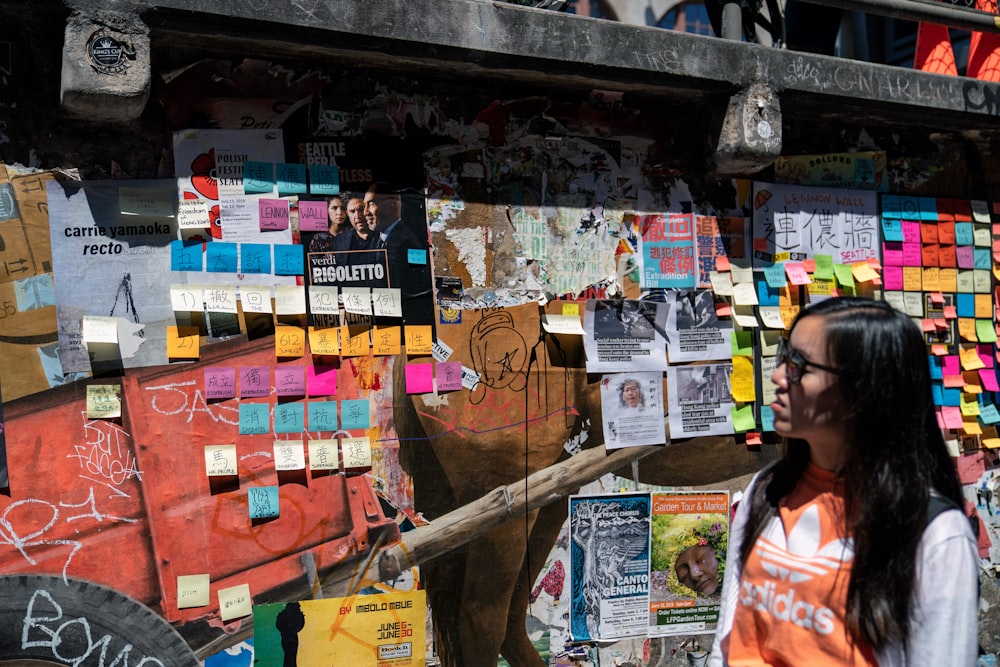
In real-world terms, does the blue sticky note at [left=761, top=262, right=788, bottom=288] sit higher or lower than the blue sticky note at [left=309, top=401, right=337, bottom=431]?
higher

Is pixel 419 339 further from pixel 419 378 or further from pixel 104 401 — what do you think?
pixel 104 401

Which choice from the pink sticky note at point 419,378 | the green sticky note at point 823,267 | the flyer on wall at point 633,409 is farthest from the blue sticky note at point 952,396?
the pink sticky note at point 419,378

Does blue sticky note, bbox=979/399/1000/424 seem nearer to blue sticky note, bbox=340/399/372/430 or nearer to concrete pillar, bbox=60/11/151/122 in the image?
blue sticky note, bbox=340/399/372/430

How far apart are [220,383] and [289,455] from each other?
0.39 meters

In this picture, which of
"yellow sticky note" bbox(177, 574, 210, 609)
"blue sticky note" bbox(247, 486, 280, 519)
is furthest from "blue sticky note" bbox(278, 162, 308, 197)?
"yellow sticky note" bbox(177, 574, 210, 609)

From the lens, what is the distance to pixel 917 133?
4.50m

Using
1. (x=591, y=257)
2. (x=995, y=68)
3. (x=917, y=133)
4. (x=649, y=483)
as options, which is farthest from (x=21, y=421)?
(x=995, y=68)

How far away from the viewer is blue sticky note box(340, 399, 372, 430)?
3393mm

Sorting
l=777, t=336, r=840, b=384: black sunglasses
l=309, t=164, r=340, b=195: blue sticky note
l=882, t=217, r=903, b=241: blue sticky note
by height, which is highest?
l=309, t=164, r=340, b=195: blue sticky note

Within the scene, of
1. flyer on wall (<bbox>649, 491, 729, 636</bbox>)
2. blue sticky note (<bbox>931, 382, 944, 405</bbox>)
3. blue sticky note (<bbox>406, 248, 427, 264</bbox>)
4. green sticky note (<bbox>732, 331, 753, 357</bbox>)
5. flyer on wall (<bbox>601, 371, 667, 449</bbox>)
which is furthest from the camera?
blue sticky note (<bbox>931, 382, 944, 405</bbox>)

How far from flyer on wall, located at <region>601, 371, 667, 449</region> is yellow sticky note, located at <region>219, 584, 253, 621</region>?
1699 millimetres

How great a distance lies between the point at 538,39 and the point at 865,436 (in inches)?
85.0

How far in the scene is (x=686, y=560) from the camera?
403cm

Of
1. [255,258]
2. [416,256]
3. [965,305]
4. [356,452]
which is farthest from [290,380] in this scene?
[965,305]
